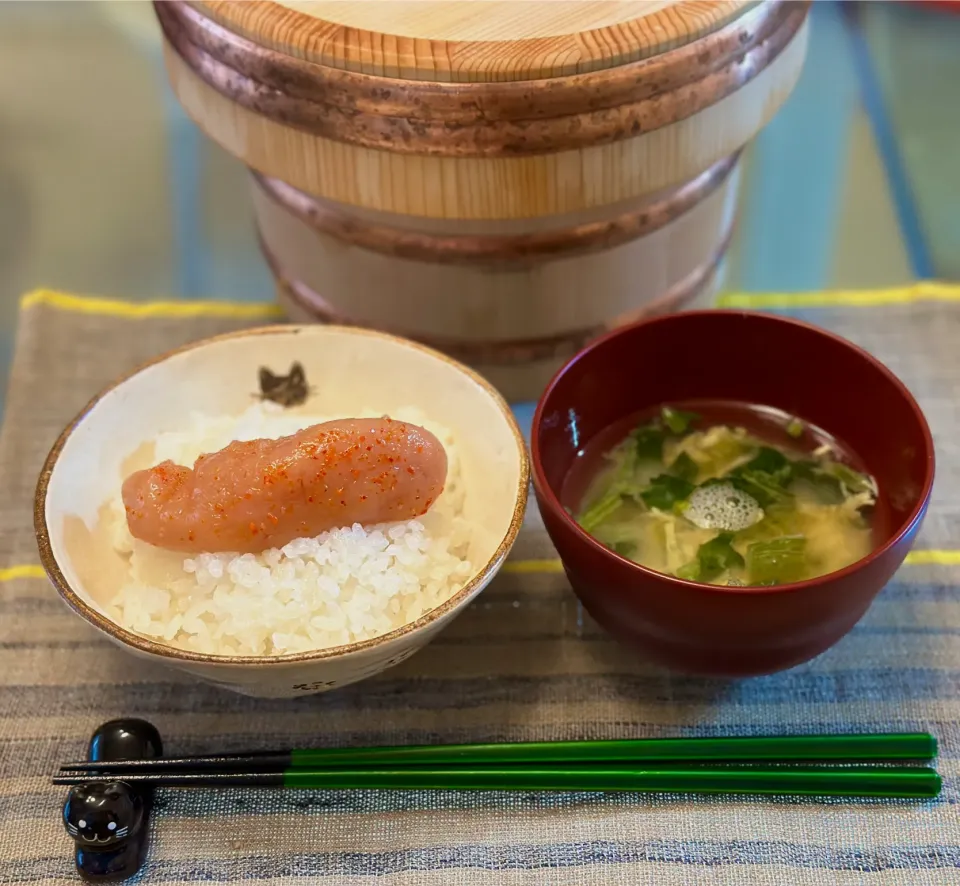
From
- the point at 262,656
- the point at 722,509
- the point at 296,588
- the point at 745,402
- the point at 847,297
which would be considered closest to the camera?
the point at 262,656

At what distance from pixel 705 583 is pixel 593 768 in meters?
0.22

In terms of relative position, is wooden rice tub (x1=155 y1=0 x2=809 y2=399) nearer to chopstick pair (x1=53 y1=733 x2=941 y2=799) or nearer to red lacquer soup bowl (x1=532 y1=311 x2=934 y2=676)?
red lacquer soup bowl (x1=532 y1=311 x2=934 y2=676)

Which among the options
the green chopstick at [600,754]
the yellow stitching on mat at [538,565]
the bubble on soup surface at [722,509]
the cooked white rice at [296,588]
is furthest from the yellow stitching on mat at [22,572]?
the bubble on soup surface at [722,509]

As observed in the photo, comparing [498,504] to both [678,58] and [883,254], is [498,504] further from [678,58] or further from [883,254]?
[883,254]

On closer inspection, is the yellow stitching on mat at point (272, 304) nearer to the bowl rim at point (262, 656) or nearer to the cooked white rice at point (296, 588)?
the bowl rim at point (262, 656)

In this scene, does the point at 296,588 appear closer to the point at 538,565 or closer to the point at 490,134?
the point at 538,565

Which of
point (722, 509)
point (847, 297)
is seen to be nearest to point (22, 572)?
point (722, 509)

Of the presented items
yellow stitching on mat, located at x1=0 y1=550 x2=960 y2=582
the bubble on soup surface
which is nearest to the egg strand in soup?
the bubble on soup surface

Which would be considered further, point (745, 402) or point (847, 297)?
point (847, 297)

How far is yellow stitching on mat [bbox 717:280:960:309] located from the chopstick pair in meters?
0.81

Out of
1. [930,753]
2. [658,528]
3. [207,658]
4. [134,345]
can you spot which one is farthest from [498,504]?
[134,345]

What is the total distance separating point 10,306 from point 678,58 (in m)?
1.16

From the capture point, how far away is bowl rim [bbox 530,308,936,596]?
89cm

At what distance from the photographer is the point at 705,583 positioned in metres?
0.94
